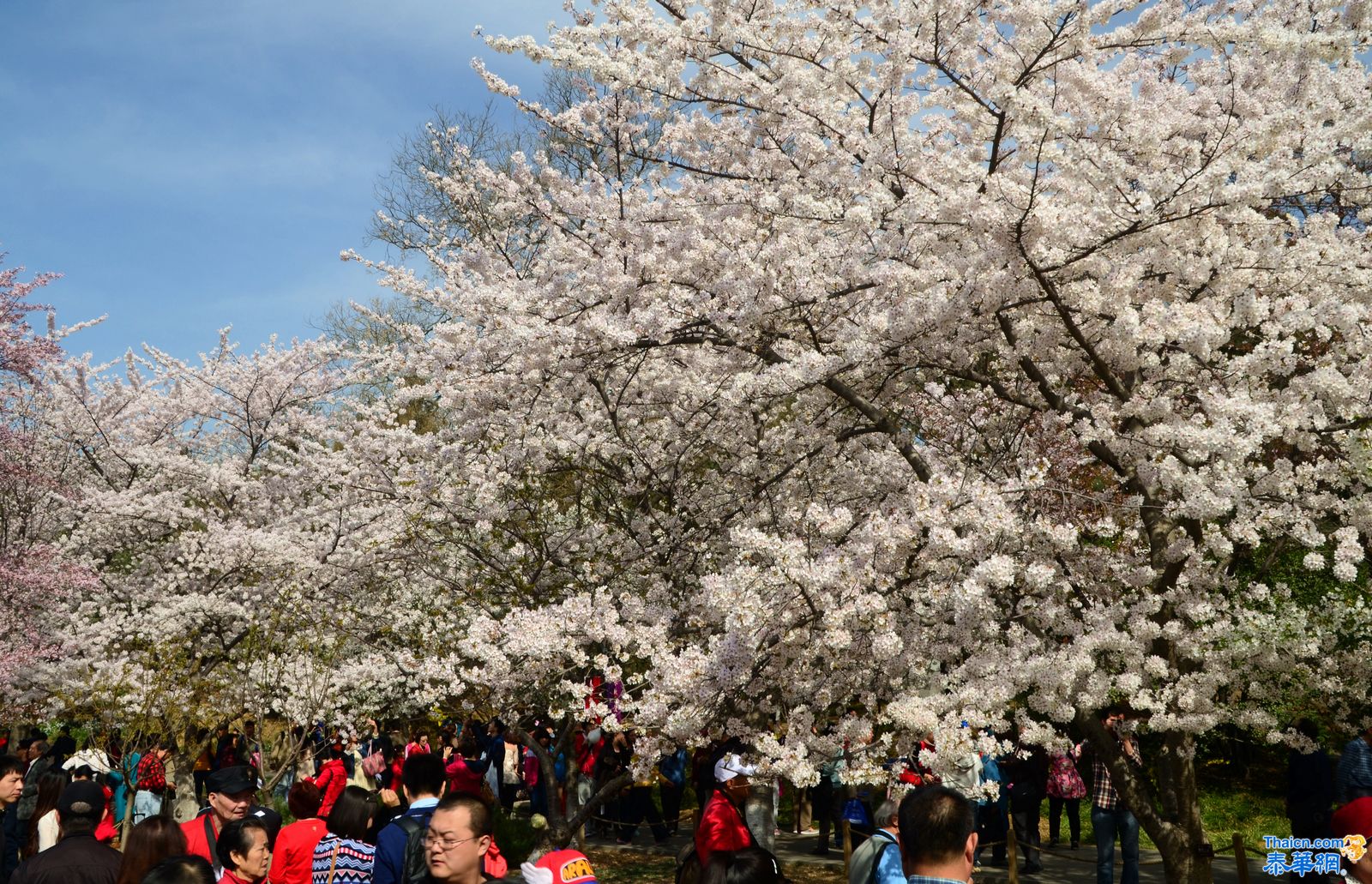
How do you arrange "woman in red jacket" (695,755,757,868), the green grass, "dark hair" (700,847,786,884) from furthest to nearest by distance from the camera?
the green grass, "woman in red jacket" (695,755,757,868), "dark hair" (700,847,786,884)

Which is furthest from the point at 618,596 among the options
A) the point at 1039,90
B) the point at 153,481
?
the point at 153,481

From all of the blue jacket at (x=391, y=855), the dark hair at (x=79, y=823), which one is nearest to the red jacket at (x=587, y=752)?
the dark hair at (x=79, y=823)

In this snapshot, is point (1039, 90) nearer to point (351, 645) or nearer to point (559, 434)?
point (559, 434)

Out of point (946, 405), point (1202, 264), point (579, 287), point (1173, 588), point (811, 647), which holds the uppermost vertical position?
point (579, 287)

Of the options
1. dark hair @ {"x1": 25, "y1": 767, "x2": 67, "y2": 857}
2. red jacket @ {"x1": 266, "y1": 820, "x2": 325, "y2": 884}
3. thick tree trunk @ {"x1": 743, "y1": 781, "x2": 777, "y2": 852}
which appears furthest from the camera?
thick tree trunk @ {"x1": 743, "y1": 781, "x2": 777, "y2": 852}

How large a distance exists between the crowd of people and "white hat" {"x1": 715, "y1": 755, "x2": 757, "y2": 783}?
1.0 inches

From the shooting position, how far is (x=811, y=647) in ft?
20.2

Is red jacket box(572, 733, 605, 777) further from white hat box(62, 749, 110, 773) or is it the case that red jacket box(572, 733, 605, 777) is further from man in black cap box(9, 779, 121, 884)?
man in black cap box(9, 779, 121, 884)

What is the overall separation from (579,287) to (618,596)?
8.52ft

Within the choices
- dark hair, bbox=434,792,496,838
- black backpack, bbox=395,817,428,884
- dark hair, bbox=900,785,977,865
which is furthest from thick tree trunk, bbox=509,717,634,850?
dark hair, bbox=900,785,977,865

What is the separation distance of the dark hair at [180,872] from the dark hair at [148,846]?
37.5 inches

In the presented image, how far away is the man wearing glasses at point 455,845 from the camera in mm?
3531

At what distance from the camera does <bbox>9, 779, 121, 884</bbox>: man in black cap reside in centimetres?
441

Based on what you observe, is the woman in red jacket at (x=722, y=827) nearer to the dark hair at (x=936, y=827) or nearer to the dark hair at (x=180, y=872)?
the dark hair at (x=936, y=827)
